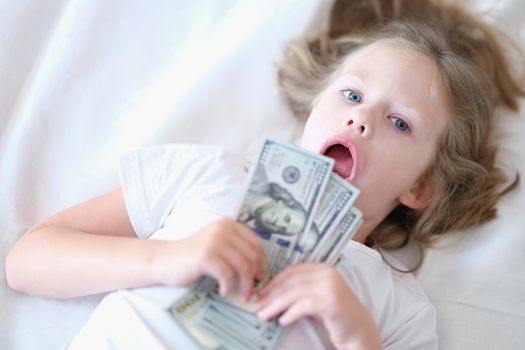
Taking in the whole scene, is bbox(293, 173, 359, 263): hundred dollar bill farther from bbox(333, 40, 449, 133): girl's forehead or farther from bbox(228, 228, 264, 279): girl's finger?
bbox(333, 40, 449, 133): girl's forehead

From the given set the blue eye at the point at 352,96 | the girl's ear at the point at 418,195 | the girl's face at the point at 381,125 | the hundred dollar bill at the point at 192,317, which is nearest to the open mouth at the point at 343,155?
the girl's face at the point at 381,125

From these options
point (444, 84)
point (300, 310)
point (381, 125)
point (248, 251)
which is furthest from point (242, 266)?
point (444, 84)

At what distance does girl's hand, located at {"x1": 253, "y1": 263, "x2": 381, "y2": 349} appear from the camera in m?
1.24

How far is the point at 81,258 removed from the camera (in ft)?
4.55

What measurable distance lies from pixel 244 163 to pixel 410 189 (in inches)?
19.7

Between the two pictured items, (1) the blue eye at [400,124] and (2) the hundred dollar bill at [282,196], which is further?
(1) the blue eye at [400,124]

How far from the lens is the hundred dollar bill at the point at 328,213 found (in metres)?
1.33

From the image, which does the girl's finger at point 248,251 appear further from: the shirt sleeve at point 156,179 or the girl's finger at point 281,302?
the shirt sleeve at point 156,179

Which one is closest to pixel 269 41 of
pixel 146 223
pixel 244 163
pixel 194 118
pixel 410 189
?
pixel 194 118

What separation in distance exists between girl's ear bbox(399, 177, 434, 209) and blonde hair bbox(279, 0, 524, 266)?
0.02 meters

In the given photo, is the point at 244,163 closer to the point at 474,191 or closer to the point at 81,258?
the point at 81,258

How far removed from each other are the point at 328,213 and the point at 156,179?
49 centimetres

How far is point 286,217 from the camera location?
1328mm

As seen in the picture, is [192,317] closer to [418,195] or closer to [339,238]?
[339,238]
